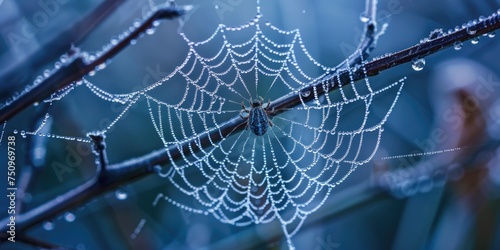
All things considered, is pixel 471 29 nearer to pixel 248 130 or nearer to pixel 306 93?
pixel 306 93

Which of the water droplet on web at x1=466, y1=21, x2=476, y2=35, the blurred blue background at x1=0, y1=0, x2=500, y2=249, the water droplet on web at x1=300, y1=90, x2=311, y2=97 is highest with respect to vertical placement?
the blurred blue background at x1=0, y1=0, x2=500, y2=249

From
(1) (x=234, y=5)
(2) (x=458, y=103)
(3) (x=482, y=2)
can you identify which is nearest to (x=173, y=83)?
(1) (x=234, y=5)

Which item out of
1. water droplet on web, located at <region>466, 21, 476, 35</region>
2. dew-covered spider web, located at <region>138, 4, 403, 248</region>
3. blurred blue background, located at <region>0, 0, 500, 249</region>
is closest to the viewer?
water droplet on web, located at <region>466, 21, 476, 35</region>

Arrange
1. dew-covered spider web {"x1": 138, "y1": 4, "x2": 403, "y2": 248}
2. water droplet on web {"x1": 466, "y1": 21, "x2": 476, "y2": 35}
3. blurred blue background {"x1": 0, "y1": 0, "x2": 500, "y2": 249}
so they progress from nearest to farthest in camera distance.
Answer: water droplet on web {"x1": 466, "y1": 21, "x2": 476, "y2": 35} < blurred blue background {"x1": 0, "y1": 0, "x2": 500, "y2": 249} < dew-covered spider web {"x1": 138, "y1": 4, "x2": 403, "y2": 248}

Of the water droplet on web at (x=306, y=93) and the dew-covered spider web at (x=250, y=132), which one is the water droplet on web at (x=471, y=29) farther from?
the dew-covered spider web at (x=250, y=132)

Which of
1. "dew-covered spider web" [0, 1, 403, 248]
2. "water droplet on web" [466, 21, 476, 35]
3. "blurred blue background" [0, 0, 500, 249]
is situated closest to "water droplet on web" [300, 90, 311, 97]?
"water droplet on web" [466, 21, 476, 35]

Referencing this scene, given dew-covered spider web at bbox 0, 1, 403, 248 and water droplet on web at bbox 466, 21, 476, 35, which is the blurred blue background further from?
water droplet on web at bbox 466, 21, 476, 35

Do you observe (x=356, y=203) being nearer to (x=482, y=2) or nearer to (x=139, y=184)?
(x=139, y=184)

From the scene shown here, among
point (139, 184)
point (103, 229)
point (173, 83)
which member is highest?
point (173, 83)
